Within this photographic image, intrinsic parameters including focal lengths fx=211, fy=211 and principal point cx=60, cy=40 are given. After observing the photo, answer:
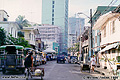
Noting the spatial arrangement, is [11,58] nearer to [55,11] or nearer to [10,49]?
[10,49]

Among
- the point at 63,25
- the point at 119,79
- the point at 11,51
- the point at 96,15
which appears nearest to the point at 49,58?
the point at 96,15

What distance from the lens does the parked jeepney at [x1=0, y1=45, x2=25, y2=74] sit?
18531 millimetres

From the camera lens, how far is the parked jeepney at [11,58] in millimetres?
18531

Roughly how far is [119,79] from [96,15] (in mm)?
26613

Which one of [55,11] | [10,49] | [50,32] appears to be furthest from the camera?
[55,11]

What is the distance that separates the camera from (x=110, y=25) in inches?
1032

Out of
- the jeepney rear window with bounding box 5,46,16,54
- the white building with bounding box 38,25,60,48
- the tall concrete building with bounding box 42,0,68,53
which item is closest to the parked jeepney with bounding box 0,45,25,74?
the jeepney rear window with bounding box 5,46,16,54

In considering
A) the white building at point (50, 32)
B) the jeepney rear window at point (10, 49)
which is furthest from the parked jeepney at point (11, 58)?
the white building at point (50, 32)

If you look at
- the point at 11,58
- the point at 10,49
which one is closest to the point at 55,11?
the point at 10,49

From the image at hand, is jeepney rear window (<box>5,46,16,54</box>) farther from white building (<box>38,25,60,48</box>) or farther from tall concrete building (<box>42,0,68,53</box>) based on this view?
tall concrete building (<box>42,0,68,53</box>)

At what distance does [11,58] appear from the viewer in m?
18.6

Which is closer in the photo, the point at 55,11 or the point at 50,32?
the point at 50,32

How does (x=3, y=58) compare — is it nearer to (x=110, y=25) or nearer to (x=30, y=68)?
(x=30, y=68)

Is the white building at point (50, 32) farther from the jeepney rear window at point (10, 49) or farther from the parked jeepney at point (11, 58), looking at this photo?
the parked jeepney at point (11, 58)
